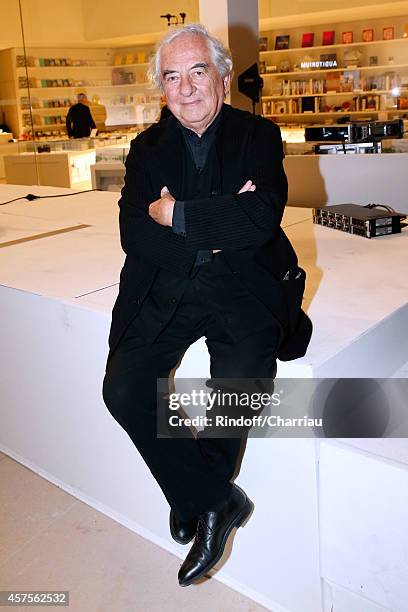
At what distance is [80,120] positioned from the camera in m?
6.59

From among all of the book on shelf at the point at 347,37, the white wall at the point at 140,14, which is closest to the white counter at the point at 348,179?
the book on shelf at the point at 347,37

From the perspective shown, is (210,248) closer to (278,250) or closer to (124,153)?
(278,250)

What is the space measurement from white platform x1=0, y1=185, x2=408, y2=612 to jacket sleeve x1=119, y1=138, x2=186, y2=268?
10.4 inches

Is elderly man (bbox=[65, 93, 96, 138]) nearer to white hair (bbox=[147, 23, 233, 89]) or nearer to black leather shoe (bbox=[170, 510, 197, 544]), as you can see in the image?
white hair (bbox=[147, 23, 233, 89])

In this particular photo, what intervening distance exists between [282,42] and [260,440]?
17.9 ft

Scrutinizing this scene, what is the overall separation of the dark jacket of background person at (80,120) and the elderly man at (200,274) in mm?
5408

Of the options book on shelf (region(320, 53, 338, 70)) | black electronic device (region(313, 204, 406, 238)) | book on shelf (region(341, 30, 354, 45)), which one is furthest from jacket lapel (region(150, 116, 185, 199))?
book on shelf (region(320, 53, 338, 70))

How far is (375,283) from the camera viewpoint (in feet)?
6.21

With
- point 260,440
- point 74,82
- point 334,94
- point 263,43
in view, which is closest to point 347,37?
point 334,94

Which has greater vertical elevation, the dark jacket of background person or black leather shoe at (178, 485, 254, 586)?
the dark jacket of background person

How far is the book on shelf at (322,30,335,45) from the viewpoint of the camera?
19.4 feet

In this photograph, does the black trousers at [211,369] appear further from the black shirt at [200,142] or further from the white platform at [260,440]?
the black shirt at [200,142]

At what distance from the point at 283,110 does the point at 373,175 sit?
276 centimetres

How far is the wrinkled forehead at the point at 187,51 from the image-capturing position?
1363 millimetres
